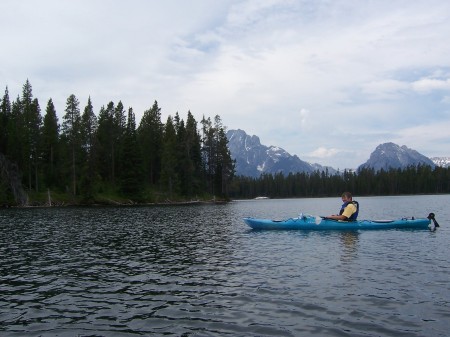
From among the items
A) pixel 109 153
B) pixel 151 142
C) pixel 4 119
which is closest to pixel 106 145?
pixel 109 153

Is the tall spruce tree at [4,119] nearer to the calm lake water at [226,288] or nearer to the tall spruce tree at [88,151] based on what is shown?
the tall spruce tree at [88,151]

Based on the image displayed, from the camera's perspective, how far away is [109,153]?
9875 centimetres

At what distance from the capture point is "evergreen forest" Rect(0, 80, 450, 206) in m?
83.1

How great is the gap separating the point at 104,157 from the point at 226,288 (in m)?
89.6

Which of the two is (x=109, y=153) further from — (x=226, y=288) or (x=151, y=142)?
(x=226, y=288)

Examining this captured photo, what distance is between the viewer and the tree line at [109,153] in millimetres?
84812

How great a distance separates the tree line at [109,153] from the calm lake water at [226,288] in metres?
61.7

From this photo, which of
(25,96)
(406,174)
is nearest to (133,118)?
(25,96)

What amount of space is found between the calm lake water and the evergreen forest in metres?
59.2

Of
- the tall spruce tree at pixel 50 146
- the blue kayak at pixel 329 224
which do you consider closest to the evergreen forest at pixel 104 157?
the tall spruce tree at pixel 50 146

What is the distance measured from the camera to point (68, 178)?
86.9m

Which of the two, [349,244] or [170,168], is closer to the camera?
[349,244]

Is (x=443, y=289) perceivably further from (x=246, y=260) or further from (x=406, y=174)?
(x=406, y=174)

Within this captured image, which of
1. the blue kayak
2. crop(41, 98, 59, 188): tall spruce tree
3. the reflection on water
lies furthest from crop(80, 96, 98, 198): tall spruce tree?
the reflection on water
